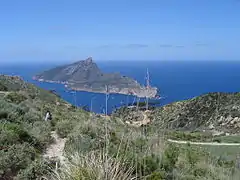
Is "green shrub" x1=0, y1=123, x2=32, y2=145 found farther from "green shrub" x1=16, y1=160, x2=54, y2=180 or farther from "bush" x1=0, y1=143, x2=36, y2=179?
"green shrub" x1=16, y1=160, x2=54, y2=180

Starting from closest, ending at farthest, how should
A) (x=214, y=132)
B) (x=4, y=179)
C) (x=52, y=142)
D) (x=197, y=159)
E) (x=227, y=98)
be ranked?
(x=4, y=179) → (x=197, y=159) → (x=52, y=142) → (x=214, y=132) → (x=227, y=98)

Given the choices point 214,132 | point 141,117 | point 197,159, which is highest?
point 141,117

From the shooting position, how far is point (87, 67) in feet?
34.8

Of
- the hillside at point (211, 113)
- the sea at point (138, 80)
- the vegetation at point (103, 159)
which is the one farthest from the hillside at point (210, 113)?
the vegetation at point (103, 159)

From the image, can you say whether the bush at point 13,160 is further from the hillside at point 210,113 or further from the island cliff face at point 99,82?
the hillside at point 210,113

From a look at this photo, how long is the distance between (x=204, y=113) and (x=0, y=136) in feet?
117

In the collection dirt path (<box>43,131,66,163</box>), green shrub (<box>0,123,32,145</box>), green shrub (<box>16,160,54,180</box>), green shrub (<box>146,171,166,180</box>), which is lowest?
dirt path (<box>43,131,66,163</box>)

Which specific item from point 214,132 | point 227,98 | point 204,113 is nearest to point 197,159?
point 214,132

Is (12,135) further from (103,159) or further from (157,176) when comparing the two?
(103,159)

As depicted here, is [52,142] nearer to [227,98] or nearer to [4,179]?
[4,179]

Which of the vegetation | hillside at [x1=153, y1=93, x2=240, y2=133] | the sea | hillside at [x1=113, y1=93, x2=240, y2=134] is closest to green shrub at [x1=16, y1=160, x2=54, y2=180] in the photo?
the vegetation

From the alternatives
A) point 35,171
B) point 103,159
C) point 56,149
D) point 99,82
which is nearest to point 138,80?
point 103,159

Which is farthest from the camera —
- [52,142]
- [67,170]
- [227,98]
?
[227,98]

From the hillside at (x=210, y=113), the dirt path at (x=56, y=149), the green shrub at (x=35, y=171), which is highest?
the green shrub at (x=35, y=171)
